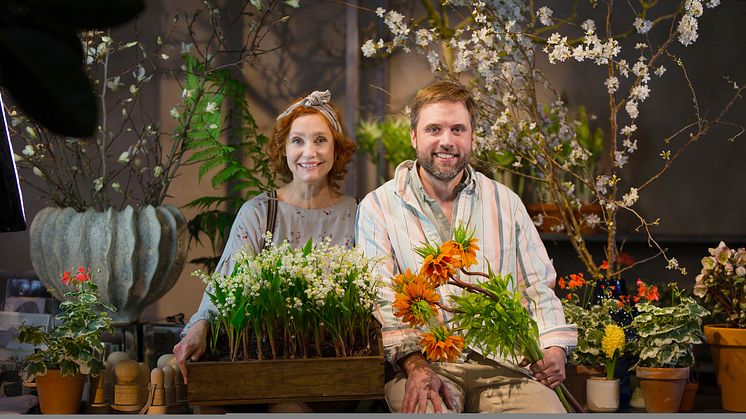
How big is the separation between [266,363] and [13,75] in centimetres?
199

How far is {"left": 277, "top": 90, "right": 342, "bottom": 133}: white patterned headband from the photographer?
10.6 ft

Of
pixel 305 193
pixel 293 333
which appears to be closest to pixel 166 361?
pixel 305 193

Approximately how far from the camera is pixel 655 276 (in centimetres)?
570

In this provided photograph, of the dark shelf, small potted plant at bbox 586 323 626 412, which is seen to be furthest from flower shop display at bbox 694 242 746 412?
the dark shelf

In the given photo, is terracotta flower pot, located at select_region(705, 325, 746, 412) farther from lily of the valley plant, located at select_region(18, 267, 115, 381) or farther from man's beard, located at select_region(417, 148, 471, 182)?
lily of the valley plant, located at select_region(18, 267, 115, 381)

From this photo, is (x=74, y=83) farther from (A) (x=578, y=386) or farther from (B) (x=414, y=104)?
(A) (x=578, y=386)

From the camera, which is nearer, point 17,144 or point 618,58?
point 17,144

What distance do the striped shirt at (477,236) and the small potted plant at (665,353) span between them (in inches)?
39.3

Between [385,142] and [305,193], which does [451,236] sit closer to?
[305,193]

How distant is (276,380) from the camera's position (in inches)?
91.4

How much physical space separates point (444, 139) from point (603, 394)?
1531mm

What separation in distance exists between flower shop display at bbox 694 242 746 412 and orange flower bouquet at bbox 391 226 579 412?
1774mm

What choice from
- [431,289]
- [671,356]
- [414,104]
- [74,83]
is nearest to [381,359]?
[431,289]

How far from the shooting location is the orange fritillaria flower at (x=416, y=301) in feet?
7.31
